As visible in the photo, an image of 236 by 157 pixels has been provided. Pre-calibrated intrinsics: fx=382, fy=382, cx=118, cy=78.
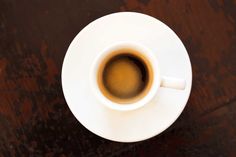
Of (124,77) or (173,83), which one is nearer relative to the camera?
(173,83)

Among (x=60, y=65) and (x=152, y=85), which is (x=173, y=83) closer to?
(x=152, y=85)

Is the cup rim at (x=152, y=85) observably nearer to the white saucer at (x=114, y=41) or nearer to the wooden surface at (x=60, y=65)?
the white saucer at (x=114, y=41)

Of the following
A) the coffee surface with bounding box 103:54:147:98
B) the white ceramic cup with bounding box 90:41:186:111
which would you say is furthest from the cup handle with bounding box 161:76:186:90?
the coffee surface with bounding box 103:54:147:98

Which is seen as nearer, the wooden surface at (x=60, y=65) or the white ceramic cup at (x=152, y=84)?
the white ceramic cup at (x=152, y=84)

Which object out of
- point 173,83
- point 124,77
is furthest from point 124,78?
point 173,83

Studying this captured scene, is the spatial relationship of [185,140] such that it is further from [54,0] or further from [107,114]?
[54,0]

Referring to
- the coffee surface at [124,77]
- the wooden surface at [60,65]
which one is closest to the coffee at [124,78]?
the coffee surface at [124,77]
